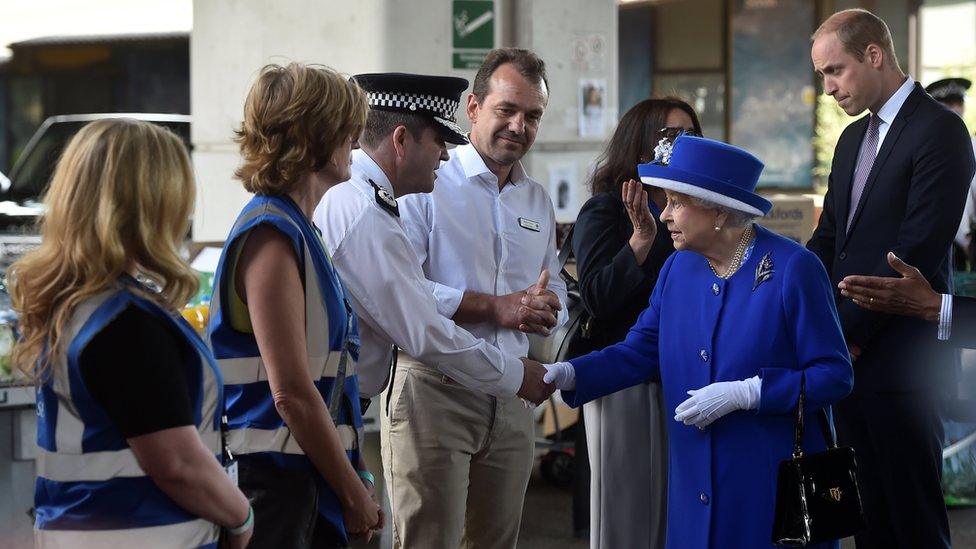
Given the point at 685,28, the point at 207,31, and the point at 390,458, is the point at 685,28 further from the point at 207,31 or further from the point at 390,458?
the point at 390,458

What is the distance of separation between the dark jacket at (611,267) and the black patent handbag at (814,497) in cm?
81

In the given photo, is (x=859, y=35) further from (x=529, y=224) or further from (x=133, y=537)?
(x=133, y=537)

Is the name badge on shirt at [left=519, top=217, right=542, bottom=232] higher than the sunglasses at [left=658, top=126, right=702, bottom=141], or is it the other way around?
the sunglasses at [left=658, top=126, right=702, bottom=141]

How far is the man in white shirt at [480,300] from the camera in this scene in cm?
371

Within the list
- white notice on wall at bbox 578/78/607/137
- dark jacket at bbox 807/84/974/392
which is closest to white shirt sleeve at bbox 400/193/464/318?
dark jacket at bbox 807/84/974/392

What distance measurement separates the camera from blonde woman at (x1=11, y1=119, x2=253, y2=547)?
86.1 inches

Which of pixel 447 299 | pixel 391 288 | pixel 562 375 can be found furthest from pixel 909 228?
pixel 391 288

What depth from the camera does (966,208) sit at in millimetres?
8938

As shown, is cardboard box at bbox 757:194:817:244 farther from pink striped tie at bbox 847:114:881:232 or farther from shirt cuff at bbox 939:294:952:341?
shirt cuff at bbox 939:294:952:341

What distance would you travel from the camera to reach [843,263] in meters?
4.27

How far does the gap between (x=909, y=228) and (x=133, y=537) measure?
279 cm

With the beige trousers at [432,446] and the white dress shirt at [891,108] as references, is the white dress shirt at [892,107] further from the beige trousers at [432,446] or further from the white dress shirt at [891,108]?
the beige trousers at [432,446]

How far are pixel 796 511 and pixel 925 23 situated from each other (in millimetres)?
15016

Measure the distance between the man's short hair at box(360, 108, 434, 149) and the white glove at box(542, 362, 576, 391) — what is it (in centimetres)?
78
